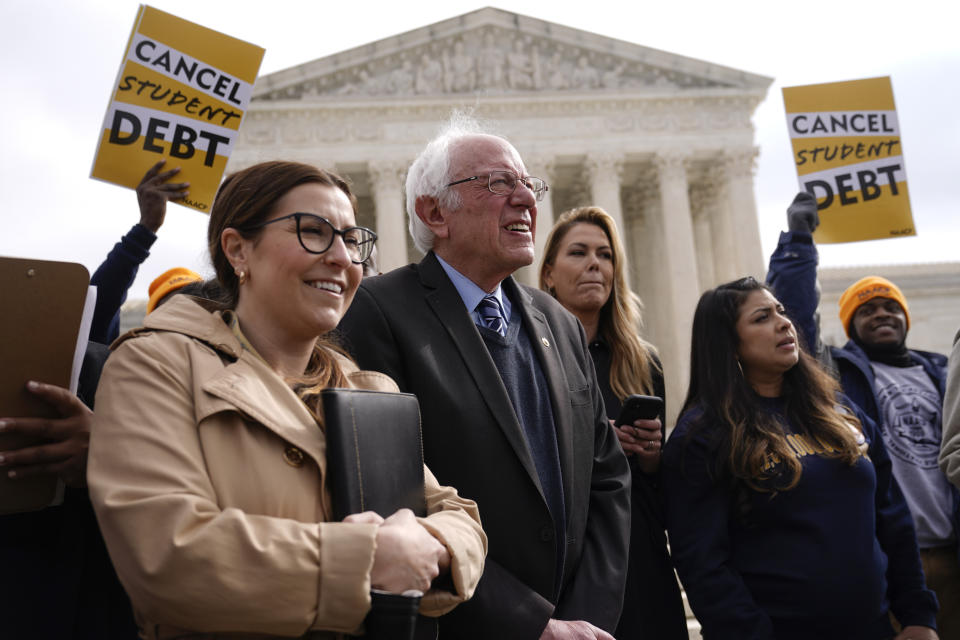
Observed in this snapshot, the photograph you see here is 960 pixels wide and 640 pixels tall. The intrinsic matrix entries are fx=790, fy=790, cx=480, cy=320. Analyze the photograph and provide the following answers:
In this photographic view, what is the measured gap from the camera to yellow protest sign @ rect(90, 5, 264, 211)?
4789mm

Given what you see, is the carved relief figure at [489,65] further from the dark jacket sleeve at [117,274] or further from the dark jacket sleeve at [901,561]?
the dark jacket sleeve at [901,561]

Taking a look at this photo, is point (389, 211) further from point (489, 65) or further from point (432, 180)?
point (432, 180)

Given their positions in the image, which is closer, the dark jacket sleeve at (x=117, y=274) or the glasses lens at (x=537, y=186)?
the glasses lens at (x=537, y=186)

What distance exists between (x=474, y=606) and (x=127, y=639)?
120 cm

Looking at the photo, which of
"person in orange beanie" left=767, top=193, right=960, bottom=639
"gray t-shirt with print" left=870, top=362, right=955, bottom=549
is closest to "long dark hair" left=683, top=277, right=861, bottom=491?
"person in orange beanie" left=767, top=193, right=960, bottom=639

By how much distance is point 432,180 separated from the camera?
3.40 meters

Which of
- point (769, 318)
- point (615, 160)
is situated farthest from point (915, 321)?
point (769, 318)

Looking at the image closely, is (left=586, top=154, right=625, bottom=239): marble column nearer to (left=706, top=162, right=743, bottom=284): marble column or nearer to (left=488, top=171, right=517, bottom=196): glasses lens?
(left=706, top=162, right=743, bottom=284): marble column

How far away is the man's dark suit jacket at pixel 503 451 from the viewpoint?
2.73 meters

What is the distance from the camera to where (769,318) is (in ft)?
13.7

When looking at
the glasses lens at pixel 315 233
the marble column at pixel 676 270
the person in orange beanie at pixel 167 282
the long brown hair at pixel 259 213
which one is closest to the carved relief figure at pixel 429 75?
the marble column at pixel 676 270

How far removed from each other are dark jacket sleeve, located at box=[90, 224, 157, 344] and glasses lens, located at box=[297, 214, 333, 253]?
2095mm

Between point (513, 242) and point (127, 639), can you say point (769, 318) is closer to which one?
point (513, 242)

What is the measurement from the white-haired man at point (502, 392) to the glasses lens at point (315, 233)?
689 mm
